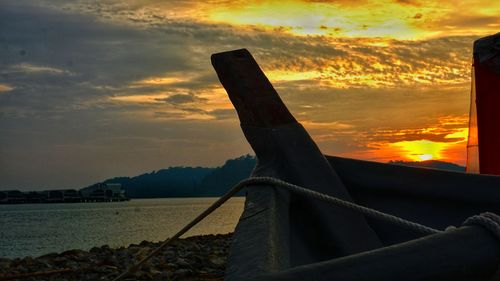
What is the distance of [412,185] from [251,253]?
1.67m

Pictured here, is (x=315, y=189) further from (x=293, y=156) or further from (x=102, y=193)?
(x=102, y=193)

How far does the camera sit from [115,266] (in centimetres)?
1236

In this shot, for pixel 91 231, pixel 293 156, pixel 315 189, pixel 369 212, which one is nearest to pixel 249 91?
pixel 293 156

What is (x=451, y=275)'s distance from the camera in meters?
2.08

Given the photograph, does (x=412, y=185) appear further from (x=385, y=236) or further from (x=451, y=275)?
(x=451, y=275)

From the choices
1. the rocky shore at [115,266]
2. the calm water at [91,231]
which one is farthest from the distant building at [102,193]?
the rocky shore at [115,266]

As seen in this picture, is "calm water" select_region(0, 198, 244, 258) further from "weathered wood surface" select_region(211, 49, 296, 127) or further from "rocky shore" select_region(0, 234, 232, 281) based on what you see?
"weathered wood surface" select_region(211, 49, 296, 127)

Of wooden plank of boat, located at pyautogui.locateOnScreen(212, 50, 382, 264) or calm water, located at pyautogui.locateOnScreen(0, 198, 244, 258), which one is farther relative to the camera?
calm water, located at pyautogui.locateOnScreen(0, 198, 244, 258)

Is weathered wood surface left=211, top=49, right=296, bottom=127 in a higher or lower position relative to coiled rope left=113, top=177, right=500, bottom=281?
higher

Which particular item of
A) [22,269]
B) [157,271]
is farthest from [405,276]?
[22,269]

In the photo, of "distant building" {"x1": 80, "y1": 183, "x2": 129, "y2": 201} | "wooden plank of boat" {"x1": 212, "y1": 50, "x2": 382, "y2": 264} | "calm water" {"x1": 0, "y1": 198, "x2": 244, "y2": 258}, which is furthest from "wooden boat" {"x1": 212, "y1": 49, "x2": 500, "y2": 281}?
"distant building" {"x1": 80, "y1": 183, "x2": 129, "y2": 201}

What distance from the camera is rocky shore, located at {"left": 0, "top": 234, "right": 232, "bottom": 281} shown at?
33.9 feet

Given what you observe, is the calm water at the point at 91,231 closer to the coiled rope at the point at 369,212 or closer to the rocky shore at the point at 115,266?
the rocky shore at the point at 115,266

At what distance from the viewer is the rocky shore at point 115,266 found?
10.3m
